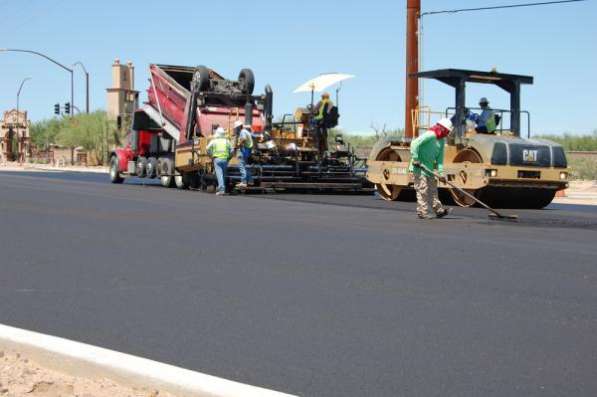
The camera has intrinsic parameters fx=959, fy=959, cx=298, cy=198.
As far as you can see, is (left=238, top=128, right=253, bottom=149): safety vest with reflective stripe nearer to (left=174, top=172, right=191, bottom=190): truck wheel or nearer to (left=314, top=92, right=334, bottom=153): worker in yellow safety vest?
(left=314, top=92, right=334, bottom=153): worker in yellow safety vest

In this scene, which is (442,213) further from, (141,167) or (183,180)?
(141,167)

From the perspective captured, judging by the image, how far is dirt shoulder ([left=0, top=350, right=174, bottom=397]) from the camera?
14.6 feet

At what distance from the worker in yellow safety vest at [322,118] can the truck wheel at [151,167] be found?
5.15 m

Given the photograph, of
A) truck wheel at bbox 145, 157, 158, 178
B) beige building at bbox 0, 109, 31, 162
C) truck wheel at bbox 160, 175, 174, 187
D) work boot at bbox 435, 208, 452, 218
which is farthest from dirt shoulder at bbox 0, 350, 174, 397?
beige building at bbox 0, 109, 31, 162

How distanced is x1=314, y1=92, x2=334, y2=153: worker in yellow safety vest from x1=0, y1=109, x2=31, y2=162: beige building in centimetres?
5093

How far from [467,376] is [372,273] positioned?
331cm

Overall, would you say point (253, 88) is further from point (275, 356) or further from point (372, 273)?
point (275, 356)

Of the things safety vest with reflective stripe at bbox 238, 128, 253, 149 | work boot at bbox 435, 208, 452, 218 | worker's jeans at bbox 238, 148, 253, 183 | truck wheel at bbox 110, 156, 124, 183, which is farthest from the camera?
truck wheel at bbox 110, 156, 124, 183

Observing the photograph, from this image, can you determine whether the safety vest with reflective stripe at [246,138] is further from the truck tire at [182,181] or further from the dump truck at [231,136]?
the truck tire at [182,181]

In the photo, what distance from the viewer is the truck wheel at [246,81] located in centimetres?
2356

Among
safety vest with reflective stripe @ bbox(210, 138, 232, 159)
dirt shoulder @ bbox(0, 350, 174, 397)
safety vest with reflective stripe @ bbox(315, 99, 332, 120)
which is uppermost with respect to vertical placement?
safety vest with reflective stripe @ bbox(315, 99, 332, 120)

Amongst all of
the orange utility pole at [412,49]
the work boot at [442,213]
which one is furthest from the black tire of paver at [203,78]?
the work boot at [442,213]

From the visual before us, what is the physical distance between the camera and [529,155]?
676 inches

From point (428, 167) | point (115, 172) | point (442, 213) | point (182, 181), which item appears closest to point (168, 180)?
point (182, 181)
